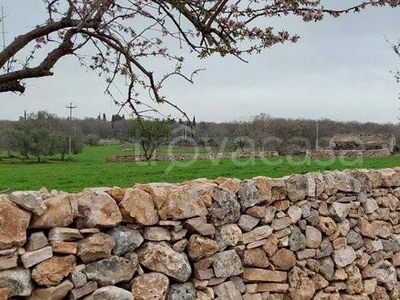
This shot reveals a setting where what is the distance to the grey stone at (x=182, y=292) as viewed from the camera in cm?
385

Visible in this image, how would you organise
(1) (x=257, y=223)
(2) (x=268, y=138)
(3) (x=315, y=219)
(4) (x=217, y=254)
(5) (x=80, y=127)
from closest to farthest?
(4) (x=217, y=254)
(1) (x=257, y=223)
(3) (x=315, y=219)
(5) (x=80, y=127)
(2) (x=268, y=138)

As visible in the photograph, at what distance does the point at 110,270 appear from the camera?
3490 millimetres

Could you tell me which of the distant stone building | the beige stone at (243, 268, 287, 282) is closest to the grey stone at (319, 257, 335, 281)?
the beige stone at (243, 268, 287, 282)

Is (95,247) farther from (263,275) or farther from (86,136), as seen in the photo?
(86,136)

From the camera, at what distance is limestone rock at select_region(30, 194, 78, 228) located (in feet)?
10.5

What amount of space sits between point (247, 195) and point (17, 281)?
7.04ft

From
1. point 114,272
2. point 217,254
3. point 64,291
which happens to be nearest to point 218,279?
point 217,254

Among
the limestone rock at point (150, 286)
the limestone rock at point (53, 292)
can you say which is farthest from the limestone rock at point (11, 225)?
the limestone rock at point (150, 286)

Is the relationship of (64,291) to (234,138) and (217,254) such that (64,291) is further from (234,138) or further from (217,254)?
(234,138)

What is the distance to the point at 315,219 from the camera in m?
5.26

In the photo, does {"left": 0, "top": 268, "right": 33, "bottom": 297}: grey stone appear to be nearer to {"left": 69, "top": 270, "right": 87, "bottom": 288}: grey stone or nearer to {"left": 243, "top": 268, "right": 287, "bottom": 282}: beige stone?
{"left": 69, "top": 270, "right": 87, "bottom": 288}: grey stone

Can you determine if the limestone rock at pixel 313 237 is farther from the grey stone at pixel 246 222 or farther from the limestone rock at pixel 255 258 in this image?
the grey stone at pixel 246 222

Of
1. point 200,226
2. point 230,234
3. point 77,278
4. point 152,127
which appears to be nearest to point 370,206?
point 230,234

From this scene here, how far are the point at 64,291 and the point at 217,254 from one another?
1390 millimetres
